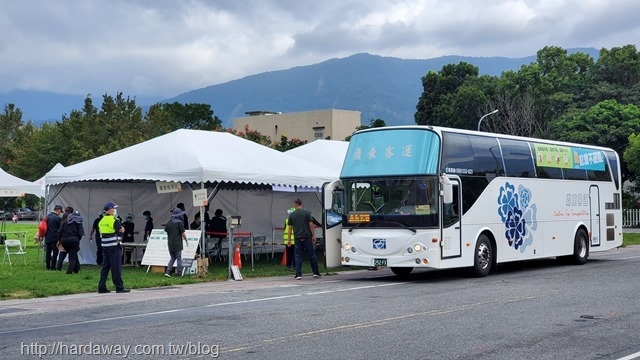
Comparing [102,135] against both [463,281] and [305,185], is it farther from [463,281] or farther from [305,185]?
[463,281]

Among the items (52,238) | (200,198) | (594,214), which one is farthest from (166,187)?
(594,214)

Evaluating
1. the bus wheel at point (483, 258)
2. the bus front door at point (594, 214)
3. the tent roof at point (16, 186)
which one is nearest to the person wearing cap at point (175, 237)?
the bus wheel at point (483, 258)

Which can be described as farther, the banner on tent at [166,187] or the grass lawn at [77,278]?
the banner on tent at [166,187]

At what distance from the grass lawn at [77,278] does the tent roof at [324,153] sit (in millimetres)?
6388

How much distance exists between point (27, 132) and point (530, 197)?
3109 inches

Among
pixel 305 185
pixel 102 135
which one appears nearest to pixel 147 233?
pixel 305 185

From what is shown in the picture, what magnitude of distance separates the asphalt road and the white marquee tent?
3.78m

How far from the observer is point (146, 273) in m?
20.0

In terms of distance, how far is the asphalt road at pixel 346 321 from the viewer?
8.77 metres

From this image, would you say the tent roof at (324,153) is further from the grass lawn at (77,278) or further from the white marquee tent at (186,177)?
the grass lawn at (77,278)

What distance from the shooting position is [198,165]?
63.9 feet

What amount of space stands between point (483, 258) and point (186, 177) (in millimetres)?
7758

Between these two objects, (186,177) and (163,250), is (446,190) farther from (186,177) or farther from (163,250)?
(163,250)

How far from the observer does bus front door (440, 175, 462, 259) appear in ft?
55.6
